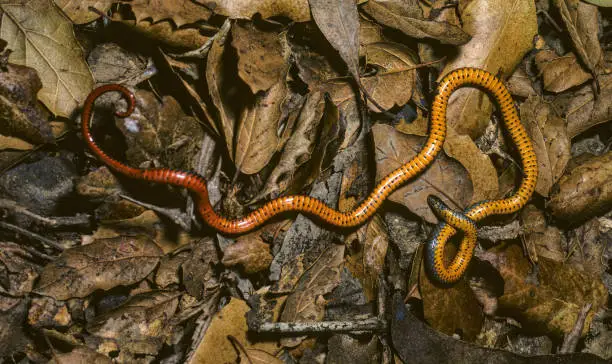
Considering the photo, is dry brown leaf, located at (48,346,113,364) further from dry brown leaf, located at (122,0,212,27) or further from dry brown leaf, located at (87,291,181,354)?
dry brown leaf, located at (122,0,212,27)

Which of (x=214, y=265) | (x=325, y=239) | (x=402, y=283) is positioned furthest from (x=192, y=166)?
(x=402, y=283)

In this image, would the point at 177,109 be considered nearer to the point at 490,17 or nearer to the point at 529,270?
the point at 490,17

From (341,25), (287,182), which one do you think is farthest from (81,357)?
(341,25)

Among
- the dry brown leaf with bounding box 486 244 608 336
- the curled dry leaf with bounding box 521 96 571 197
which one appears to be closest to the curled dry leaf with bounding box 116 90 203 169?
the dry brown leaf with bounding box 486 244 608 336

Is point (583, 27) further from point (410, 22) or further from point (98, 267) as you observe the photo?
point (98, 267)

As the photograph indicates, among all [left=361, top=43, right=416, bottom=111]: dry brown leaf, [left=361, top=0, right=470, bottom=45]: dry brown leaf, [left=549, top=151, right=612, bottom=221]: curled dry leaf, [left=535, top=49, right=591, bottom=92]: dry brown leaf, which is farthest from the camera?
[left=535, top=49, right=591, bottom=92]: dry brown leaf

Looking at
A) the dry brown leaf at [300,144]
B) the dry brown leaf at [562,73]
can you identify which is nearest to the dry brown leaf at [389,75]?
the dry brown leaf at [300,144]

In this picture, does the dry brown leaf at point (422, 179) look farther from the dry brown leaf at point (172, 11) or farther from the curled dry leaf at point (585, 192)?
the dry brown leaf at point (172, 11)
